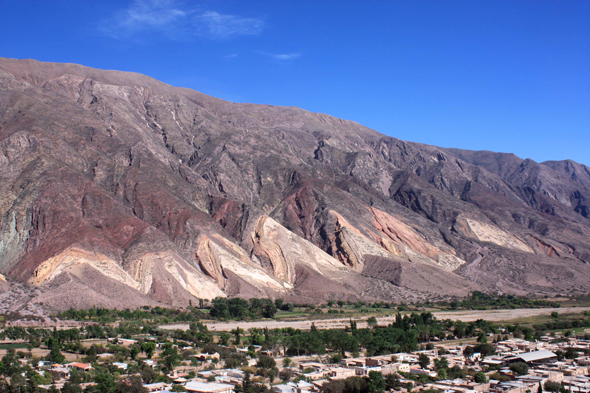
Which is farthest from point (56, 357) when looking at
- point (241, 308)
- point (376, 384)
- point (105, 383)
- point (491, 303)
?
point (491, 303)

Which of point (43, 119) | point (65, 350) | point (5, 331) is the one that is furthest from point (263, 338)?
point (43, 119)

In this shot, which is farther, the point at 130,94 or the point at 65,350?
the point at 130,94

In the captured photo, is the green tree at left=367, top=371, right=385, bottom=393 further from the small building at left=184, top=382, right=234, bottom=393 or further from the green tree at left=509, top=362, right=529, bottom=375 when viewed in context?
the green tree at left=509, top=362, right=529, bottom=375

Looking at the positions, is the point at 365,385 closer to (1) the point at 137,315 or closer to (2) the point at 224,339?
(2) the point at 224,339

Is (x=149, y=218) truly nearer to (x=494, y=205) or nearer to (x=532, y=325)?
(x=532, y=325)

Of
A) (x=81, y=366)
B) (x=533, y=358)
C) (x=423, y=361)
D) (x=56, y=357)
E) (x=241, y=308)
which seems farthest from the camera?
(x=241, y=308)

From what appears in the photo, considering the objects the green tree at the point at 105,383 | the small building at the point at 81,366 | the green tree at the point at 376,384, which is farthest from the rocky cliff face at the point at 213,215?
the green tree at the point at 376,384

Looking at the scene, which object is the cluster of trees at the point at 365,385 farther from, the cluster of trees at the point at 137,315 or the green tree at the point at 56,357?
the cluster of trees at the point at 137,315
